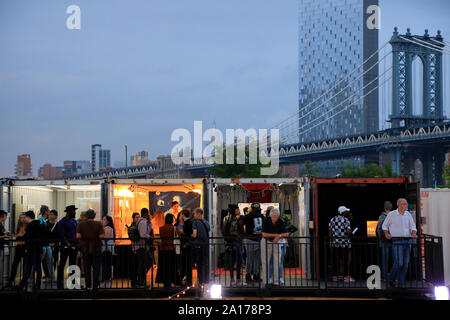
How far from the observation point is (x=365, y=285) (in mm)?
11594

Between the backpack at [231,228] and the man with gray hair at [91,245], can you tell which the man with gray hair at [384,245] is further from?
the man with gray hair at [91,245]

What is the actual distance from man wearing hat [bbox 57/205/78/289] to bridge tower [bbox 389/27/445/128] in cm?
7151

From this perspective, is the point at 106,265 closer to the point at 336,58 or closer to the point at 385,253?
the point at 385,253

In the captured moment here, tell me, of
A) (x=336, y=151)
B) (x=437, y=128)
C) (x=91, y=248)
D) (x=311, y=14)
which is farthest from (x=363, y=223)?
(x=311, y=14)

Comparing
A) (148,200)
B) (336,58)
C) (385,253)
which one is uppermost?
(336,58)

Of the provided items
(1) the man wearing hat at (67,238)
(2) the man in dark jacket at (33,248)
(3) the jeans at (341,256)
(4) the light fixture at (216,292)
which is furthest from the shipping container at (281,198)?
(4) the light fixture at (216,292)

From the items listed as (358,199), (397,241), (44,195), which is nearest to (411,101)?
(358,199)

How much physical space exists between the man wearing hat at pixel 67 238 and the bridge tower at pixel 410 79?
235ft

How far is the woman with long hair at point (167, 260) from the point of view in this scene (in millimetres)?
11672

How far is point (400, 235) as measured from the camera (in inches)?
450

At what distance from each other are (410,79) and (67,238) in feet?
257

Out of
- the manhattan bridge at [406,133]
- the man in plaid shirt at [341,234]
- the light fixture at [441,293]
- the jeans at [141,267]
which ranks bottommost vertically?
the light fixture at [441,293]

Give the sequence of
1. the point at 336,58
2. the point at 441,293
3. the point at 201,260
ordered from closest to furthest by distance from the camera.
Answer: the point at 441,293, the point at 201,260, the point at 336,58

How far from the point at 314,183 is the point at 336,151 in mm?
68578
